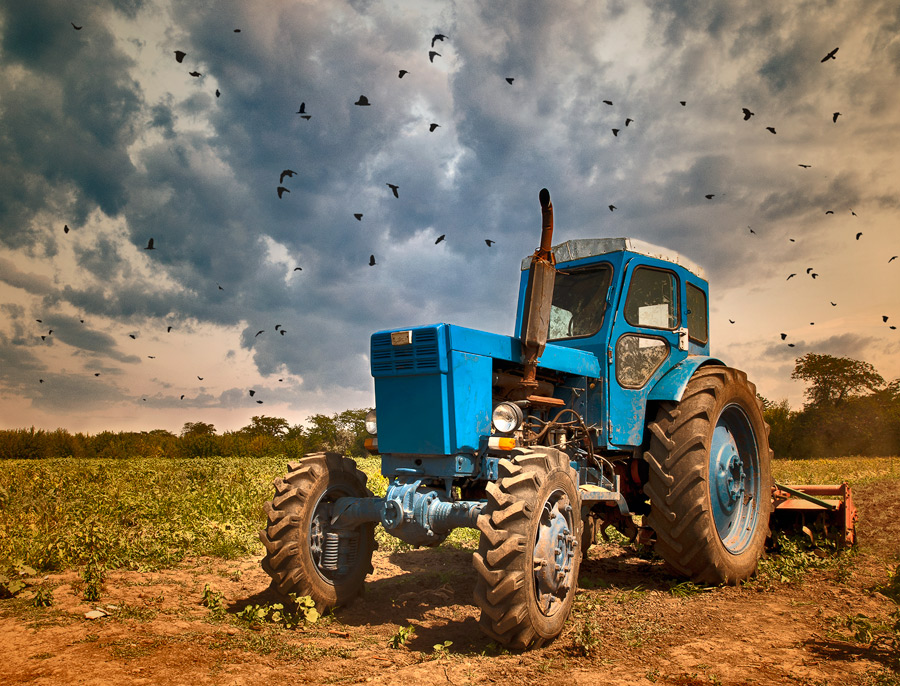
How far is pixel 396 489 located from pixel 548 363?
5.63 ft

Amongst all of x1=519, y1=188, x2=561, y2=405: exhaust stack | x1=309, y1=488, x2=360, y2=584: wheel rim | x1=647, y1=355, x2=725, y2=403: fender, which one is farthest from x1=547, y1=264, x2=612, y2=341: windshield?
x1=309, y1=488, x2=360, y2=584: wheel rim

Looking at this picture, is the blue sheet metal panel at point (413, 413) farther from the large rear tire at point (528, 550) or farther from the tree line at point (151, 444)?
the tree line at point (151, 444)

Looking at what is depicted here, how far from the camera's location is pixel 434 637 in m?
4.30

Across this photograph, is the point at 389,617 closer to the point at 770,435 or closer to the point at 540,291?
the point at 540,291

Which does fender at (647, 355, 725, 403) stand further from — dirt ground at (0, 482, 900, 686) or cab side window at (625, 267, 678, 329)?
dirt ground at (0, 482, 900, 686)

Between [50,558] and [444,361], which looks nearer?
[444,361]

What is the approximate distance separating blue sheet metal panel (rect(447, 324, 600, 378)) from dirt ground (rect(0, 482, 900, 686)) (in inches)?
78.3

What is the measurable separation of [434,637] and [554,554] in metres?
1.02

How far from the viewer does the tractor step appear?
6734 mm

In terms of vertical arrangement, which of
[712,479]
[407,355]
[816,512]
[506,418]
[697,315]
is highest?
[697,315]

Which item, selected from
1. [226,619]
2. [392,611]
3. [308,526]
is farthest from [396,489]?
[226,619]

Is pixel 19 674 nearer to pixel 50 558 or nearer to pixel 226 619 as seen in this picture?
pixel 226 619

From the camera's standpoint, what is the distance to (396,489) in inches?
178

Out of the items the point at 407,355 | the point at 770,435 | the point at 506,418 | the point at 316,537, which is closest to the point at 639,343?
the point at 506,418
